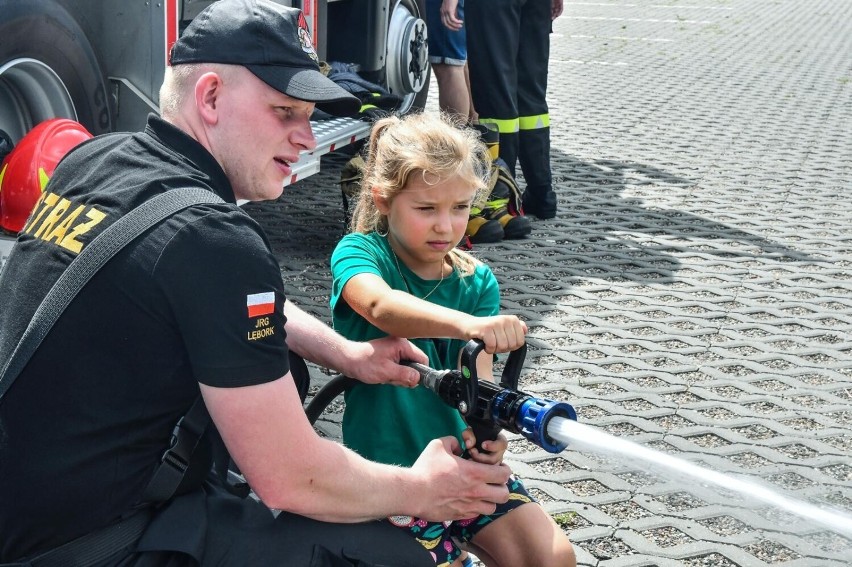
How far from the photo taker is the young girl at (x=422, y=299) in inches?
96.5

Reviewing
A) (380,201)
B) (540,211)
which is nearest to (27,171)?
(380,201)

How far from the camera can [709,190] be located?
734cm

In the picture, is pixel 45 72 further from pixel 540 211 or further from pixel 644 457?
pixel 540 211

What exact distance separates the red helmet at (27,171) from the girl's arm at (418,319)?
1.63 m

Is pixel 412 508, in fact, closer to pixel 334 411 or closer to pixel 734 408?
pixel 334 411

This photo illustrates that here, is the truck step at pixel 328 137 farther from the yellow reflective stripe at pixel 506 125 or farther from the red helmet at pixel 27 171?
the red helmet at pixel 27 171

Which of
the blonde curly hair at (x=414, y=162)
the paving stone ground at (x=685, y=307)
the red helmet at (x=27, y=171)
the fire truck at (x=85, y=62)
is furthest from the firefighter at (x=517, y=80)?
the blonde curly hair at (x=414, y=162)

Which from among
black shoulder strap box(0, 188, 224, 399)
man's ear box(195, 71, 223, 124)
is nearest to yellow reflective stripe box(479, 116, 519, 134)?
man's ear box(195, 71, 223, 124)

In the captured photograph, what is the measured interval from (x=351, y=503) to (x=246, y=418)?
28 cm

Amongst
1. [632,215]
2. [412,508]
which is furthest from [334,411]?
[632,215]

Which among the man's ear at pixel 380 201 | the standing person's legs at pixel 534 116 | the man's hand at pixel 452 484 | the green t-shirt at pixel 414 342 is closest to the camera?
the man's hand at pixel 452 484

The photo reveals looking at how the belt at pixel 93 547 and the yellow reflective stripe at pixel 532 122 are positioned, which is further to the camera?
the yellow reflective stripe at pixel 532 122

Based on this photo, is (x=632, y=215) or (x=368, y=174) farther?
(x=632, y=215)

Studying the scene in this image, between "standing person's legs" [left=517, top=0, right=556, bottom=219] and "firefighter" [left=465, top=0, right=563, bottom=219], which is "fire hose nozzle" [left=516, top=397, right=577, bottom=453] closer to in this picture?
"firefighter" [left=465, top=0, right=563, bottom=219]
